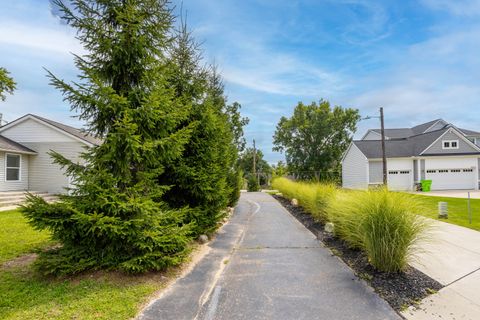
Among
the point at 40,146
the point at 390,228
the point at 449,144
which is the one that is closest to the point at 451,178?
the point at 449,144

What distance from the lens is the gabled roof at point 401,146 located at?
86.8ft

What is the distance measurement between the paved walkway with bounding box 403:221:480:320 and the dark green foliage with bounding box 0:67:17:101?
12541 millimetres

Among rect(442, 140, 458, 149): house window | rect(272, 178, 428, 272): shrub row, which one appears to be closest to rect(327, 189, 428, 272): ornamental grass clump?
rect(272, 178, 428, 272): shrub row

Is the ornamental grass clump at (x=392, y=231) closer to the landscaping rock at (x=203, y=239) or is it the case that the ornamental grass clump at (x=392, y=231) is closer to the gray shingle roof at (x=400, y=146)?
the landscaping rock at (x=203, y=239)

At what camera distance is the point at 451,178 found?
25641 millimetres

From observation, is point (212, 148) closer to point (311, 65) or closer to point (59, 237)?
point (59, 237)

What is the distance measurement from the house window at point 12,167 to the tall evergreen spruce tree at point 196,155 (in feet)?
45.9

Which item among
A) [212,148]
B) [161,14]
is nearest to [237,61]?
[212,148]

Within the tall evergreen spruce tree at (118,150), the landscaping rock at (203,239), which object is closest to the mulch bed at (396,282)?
the tall evergreen spruce tree at (118,150)

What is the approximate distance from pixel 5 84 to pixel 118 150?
8.40 meters

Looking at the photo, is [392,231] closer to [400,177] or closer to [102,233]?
[102,233]

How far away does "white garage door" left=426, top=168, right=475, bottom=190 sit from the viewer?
25.5m

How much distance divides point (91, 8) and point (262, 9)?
21.8 ft

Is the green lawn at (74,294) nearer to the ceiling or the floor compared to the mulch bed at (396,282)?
nearer to the ceiling
